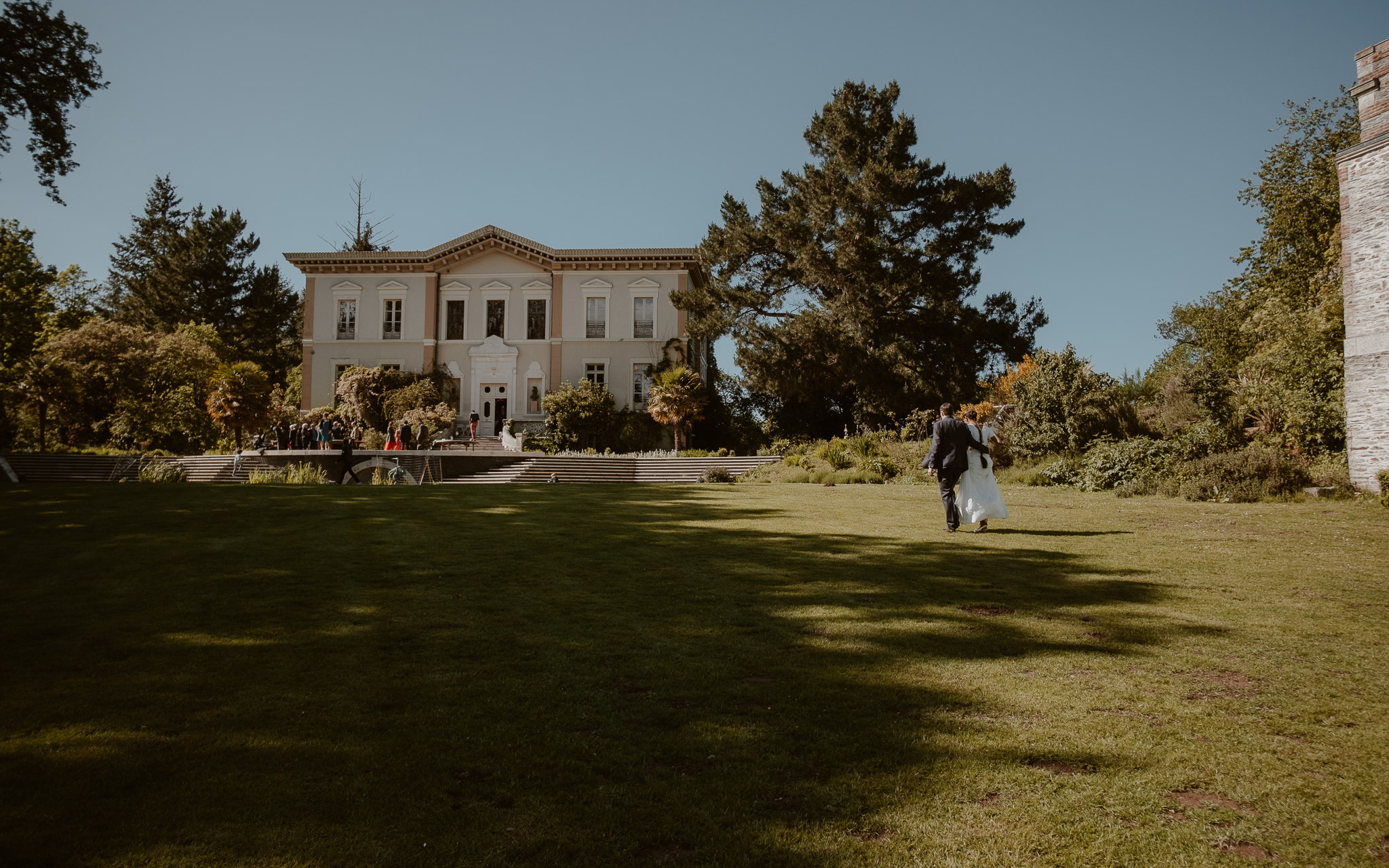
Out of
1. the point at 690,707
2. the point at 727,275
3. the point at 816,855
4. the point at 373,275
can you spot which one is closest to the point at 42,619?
the point at 690,707

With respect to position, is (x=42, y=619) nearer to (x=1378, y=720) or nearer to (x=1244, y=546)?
(x=1378, y=720)

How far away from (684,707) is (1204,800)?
2.13m

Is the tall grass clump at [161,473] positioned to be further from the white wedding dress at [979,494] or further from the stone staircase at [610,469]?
the white wedding dress at [979,494]

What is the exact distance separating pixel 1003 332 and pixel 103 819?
30.8 metres

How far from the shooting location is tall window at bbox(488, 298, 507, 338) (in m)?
36.8

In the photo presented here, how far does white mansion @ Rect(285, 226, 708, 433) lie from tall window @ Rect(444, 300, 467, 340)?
5cm

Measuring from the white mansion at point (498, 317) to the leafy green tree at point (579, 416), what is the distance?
2314mm

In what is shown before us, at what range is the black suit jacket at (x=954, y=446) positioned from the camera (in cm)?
1010

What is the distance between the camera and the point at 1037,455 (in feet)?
65.8

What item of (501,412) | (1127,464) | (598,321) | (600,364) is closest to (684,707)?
(1127,464)

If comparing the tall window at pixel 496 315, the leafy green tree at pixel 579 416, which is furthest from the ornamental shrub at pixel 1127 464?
the tall window at pixel 496 315

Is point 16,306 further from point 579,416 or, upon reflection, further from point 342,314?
point 579,416

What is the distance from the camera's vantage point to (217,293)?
50.7 m

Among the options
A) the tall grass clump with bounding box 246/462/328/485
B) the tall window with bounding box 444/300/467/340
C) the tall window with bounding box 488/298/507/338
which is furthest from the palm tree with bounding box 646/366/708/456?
the tall grass clump with bounding box 246/462/328/485
